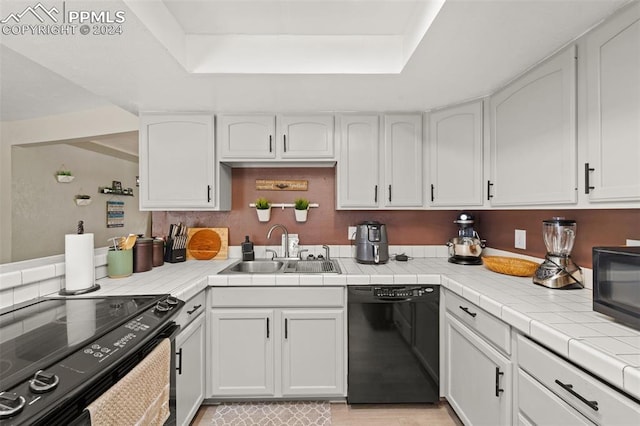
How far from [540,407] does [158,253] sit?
2.39 m

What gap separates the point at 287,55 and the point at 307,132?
0.66 metres

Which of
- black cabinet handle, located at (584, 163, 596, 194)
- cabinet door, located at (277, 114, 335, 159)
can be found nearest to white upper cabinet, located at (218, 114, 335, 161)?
cabinet door, located at (277, 114, 335, 159)

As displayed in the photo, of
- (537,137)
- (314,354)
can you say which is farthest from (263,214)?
(537,137)

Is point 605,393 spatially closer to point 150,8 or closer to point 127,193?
point 150,8

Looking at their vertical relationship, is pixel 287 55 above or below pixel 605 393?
above

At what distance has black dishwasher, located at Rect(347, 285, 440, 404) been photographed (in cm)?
186

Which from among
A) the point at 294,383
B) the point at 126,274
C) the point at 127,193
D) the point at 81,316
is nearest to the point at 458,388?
the point at 294,383

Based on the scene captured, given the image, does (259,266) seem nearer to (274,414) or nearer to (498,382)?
(274,414)

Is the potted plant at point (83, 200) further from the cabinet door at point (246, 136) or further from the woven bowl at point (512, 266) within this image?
the woven bowl at point (512, 266)

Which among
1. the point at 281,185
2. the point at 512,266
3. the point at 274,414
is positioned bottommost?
the point at 274,414

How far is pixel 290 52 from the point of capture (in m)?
1.66

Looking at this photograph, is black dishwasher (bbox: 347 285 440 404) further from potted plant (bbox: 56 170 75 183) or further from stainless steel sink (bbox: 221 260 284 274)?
potted plant (bbox: 56 170 75 183)

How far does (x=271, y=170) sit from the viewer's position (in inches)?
102

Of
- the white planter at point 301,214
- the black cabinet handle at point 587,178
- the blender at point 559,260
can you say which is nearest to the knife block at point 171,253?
the white planter at point 301,214
